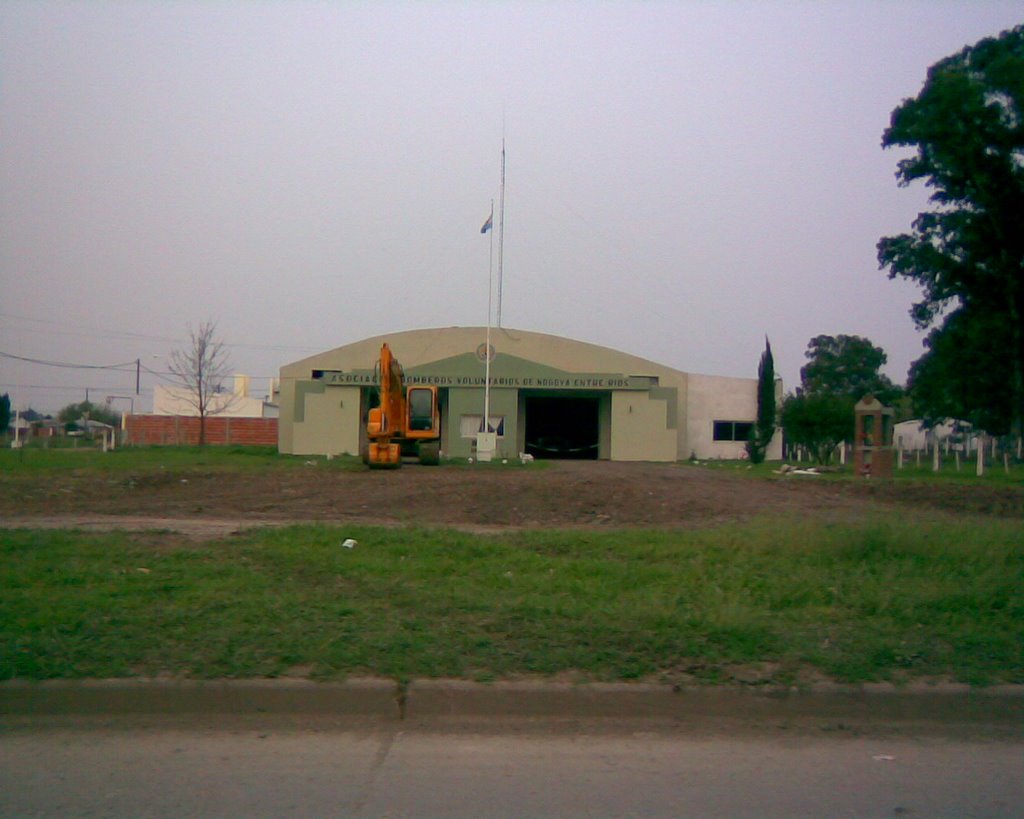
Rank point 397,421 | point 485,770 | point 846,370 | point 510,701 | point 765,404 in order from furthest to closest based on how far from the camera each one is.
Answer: point 846,370 → point 765,404 → point 397,421 → point 510,701 → point 485,770

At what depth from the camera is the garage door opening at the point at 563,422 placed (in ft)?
181

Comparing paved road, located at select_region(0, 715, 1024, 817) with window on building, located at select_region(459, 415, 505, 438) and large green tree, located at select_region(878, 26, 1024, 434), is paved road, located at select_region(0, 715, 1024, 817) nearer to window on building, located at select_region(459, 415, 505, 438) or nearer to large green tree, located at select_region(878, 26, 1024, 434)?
large green tree, located at select_region(878, 26, 1024, 434)

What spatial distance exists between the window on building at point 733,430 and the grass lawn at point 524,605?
40.6 m

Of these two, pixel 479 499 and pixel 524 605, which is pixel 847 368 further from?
pixel 524 605

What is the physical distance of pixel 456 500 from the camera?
65.2 ft

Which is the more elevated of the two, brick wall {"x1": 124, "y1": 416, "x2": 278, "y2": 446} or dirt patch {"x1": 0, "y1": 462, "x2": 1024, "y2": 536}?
brick wall {"x1": 124, "y1": 416, "x2": 278, "y2": 446}

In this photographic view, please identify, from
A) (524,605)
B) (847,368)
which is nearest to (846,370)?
(847,368)

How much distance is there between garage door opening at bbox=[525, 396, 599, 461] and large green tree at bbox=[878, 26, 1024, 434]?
65.3 ft

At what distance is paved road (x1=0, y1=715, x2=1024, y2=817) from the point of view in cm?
556

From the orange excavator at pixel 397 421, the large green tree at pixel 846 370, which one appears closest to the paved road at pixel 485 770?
the orange excavator at pixel 397 421

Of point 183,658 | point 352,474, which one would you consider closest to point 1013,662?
point 183,658

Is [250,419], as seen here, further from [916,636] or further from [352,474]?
[916,636]

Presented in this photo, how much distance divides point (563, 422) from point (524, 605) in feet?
165

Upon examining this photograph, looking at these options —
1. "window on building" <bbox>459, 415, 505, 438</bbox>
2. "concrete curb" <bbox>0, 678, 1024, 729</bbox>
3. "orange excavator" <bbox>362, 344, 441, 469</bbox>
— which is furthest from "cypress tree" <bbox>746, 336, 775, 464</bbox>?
"concrete curb" <bbox>0, 678, 1024, 729</bbox>
